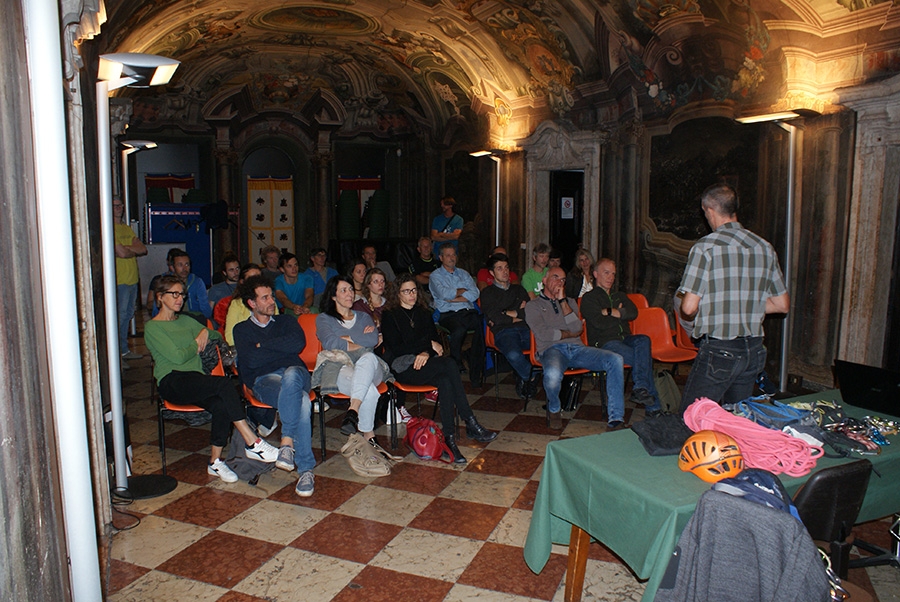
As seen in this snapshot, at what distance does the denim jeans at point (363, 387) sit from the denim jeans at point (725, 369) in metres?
2.37

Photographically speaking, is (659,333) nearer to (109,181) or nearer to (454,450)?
(454,450)

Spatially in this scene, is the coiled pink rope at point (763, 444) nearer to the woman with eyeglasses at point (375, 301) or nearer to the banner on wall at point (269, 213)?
the woman with eyeglasses at point (375, 301)

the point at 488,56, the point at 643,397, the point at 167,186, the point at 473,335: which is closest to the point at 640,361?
the point at 643,397

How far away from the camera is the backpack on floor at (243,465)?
4.78 m

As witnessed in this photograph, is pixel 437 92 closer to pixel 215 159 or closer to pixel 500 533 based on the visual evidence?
pixel 215 159

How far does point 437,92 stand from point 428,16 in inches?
133

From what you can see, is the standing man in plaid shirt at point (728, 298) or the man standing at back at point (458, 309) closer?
the standing man in plaid shirt at point (728, 298)

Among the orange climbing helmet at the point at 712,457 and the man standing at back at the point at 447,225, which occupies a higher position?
the man standing at back at the point at 447,225

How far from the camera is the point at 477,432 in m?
5.55

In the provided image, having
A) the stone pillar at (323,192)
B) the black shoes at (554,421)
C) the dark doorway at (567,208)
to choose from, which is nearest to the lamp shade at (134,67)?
the black shoes at (554,421)

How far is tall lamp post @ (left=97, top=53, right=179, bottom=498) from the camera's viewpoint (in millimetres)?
4051

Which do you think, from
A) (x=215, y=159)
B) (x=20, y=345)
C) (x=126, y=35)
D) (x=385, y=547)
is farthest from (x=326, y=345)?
(x=215, y=159)

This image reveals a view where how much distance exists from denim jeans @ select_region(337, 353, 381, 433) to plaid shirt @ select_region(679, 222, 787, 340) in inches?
99.6

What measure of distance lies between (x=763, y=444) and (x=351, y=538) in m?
2.28
